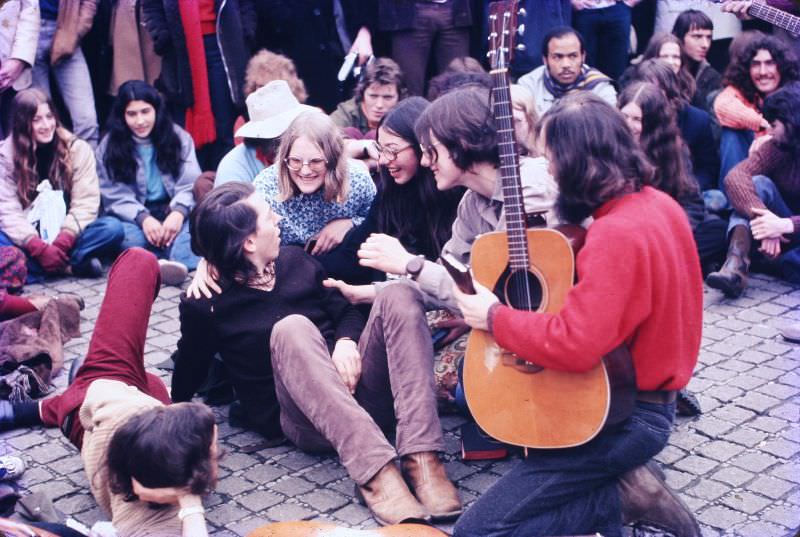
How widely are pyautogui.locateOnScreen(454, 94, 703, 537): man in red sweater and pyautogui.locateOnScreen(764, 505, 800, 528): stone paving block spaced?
53cm

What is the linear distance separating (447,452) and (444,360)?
44cm

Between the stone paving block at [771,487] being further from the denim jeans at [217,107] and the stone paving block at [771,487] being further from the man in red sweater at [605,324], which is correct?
the denim jeans at [217,107]

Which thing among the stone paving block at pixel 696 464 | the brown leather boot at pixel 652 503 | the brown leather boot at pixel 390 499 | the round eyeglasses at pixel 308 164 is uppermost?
the round eyeglasses at pixel 308 164

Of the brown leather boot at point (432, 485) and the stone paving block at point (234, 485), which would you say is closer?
the brown leather boot at point (432, 485)

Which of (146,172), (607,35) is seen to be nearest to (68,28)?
(146,172)

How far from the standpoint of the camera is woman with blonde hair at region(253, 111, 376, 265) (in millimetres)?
5191

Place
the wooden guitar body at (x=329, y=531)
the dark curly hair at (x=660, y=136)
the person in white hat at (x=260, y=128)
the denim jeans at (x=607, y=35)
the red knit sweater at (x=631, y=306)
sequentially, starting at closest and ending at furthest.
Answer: the red knit sweater at (x=631, y=306), the wooden guitar body at (x=329, y=531), the dark curly hair at (x=660, y=136), the person in white hat at (x=260, y=128), the denim jeans at (x=607, y=35)

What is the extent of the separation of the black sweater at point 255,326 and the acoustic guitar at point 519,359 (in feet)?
3.35

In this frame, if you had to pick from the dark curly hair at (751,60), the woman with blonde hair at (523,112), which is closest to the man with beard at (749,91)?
the dark curly hair at (751,60)

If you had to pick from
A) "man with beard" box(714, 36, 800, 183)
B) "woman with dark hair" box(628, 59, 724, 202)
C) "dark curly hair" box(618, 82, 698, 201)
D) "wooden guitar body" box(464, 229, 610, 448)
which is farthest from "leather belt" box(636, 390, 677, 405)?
"man with beard" box(714, 36, 800, 183)

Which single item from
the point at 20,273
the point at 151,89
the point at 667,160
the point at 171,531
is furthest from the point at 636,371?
the point at 151,89

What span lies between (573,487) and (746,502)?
0.97 metres

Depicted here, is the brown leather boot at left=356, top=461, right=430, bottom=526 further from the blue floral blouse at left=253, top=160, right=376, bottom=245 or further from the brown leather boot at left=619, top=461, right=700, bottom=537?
the blue floral blouse at left=253, top=160, right=376, bottom=245

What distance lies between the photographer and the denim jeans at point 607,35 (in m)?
8.32
